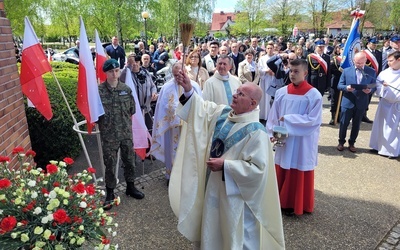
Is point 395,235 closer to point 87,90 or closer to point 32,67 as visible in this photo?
point 87,90

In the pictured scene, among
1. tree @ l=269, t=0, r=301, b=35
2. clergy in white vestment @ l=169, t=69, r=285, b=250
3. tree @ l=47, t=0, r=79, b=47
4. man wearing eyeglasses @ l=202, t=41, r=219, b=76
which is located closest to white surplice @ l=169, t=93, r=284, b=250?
clergy in white vestment @ l=169, t=69, r=285, b=250

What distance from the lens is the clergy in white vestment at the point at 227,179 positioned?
8.31 feet

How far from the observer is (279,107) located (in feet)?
13.9

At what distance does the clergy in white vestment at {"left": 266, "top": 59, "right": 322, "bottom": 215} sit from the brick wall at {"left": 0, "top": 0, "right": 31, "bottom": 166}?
3.05 meters

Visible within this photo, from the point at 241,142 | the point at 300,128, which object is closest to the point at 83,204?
the point at 241,142

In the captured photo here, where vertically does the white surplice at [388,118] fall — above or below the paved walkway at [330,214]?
above

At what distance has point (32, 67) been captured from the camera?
362 cm

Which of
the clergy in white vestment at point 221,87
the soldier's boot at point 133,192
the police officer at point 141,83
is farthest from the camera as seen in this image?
the police officer at point 141,83

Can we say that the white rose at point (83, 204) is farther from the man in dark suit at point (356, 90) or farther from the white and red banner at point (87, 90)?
the man in dark suit at point (356, 90)

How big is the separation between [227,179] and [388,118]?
525cm

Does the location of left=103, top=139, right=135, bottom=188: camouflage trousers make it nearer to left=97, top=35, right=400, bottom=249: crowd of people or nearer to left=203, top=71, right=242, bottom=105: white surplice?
left=97, top=35, right=400, bottom=249: crowd of people

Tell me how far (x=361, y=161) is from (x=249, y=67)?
144 inches

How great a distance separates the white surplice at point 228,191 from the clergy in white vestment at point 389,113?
4528mm

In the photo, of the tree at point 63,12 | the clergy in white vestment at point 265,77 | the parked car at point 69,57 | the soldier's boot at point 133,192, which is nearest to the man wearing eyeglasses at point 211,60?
the clergy in white vestment at point 265,77
